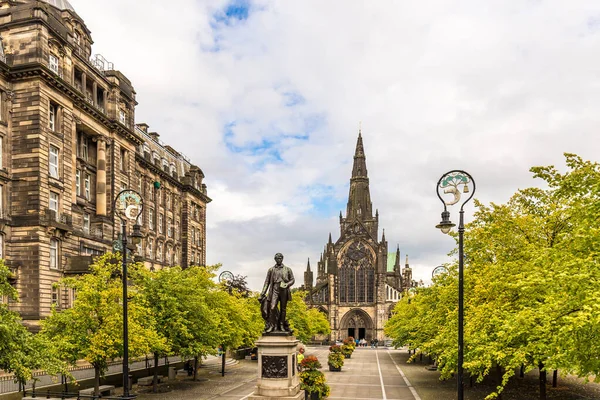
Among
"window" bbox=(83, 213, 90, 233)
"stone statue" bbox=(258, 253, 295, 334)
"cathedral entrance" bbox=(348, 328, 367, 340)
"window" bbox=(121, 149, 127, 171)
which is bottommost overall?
"cathedral entrance" bbox=(348, 328, 367, 340)

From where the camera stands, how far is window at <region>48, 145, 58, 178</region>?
3884cm

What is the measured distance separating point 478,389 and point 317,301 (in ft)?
278

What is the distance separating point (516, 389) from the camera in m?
30.5

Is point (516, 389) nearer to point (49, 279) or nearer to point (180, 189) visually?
point (49, 279)

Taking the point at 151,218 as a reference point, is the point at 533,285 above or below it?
below

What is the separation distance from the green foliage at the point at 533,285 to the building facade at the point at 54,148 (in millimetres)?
25585

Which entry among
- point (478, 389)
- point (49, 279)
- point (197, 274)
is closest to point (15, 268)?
point (49, 279)

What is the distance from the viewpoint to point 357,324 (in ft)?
367

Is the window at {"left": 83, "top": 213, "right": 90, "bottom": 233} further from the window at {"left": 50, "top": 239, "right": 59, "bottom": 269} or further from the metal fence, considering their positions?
the metal fence

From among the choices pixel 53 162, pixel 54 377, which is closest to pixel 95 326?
pixel 54 377

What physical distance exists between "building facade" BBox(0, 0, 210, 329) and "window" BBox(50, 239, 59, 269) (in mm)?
73

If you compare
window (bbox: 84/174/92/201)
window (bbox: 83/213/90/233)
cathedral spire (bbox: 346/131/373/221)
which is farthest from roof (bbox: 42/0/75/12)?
cathedral spire (bbox: 346/131/373/221)

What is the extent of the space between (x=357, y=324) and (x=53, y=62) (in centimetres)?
8669

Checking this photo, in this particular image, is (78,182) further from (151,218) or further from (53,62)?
(151,218)
